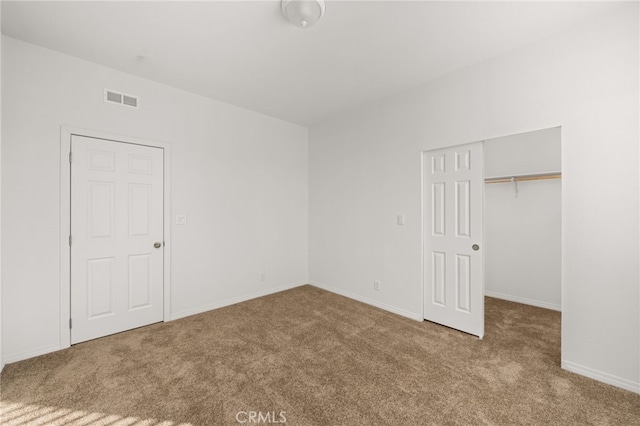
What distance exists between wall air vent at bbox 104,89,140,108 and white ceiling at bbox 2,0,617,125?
0.27 m

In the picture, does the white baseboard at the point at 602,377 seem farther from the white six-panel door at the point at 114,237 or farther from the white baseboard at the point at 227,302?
the white six-panel door at the point at 114,237

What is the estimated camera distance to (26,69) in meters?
2.42

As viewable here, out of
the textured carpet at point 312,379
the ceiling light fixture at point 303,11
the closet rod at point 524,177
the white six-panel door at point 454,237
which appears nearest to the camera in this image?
the textured carpet at point 312,379

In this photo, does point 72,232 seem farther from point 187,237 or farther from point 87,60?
point 87,60

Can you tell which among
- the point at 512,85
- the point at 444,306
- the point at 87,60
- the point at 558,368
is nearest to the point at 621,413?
the point at 558,368

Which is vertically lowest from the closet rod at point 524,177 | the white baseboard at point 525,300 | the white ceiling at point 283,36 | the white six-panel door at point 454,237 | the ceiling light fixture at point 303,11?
the white baseboard at point 525,300

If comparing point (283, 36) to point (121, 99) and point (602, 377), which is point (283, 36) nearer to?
point (121, 99)

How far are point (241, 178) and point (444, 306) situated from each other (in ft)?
10.2

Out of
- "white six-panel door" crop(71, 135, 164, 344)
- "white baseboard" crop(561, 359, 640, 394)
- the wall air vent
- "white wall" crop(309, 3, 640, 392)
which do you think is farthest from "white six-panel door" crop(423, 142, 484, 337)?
the wall air vent

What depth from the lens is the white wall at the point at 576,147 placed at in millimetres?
1977

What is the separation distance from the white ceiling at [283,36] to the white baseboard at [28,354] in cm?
273

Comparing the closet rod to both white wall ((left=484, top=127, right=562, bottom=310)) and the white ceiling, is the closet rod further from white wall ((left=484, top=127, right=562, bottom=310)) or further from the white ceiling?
the white ceiling

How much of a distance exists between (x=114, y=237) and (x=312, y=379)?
249 centimetres

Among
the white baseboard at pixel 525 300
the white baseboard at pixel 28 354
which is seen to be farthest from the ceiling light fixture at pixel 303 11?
the white baseboard at pixel 525 300
